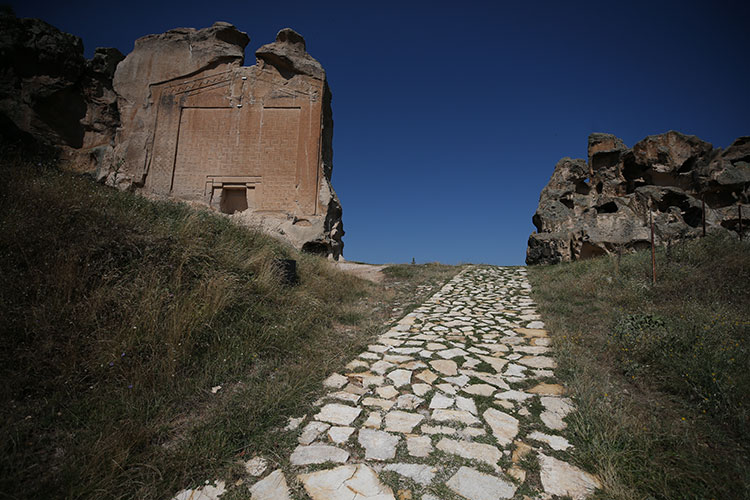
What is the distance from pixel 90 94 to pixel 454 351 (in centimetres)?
2050

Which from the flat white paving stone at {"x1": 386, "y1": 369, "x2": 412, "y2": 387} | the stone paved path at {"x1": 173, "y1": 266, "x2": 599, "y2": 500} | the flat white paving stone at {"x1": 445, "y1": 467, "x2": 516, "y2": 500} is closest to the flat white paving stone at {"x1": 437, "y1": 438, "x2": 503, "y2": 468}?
the stone paved path at {"x1": 173, "y1": 266, "x2": 599, "y2": 500}

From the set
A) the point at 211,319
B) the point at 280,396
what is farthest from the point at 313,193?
the point at 280,396

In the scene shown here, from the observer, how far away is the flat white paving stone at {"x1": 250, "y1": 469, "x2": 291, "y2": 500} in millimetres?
1872

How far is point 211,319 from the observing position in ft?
11.8

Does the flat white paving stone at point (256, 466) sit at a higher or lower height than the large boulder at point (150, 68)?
lower

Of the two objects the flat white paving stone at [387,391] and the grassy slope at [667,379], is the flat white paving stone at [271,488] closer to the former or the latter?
the flat white paving stone at [387,391]

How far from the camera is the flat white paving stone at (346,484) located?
6.20ft

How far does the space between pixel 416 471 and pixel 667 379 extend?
2620 millimetres

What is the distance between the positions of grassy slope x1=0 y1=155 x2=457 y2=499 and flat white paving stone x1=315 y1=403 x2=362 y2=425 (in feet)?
0.55

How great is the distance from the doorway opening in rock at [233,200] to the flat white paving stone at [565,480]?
1297 cm

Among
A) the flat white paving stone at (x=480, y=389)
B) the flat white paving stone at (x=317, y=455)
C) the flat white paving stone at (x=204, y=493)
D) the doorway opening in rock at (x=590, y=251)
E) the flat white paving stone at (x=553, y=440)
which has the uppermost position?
the doorway opening in rock at (x=590, y=251)

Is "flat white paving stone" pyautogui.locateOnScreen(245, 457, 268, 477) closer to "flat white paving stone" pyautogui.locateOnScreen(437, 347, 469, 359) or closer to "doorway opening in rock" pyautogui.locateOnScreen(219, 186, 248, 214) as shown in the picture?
"flat white paving stone" pyautogui.locateOnScreen(437, 347, 469, 359)

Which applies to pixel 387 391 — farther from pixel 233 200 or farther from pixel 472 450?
pixel 233 200

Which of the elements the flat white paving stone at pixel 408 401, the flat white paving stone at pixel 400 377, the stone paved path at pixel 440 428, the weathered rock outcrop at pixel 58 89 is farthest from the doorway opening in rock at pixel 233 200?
the flat white paving stone at pixel 408 401
